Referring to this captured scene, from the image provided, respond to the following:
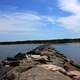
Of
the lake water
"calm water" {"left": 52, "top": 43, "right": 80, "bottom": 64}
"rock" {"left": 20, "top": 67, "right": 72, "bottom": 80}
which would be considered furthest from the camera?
the lake water

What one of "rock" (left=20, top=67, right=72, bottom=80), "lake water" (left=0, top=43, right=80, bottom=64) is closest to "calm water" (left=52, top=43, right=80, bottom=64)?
"lake water" (left=0, top=43, right=80, bottom=64)

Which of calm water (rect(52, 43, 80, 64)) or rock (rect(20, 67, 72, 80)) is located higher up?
rock (rect(20, 67, 72, 80))

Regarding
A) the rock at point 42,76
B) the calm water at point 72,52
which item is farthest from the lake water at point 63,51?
the rock at point 42,76

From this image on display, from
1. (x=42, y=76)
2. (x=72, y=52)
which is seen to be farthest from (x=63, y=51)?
(x=42, y=76)

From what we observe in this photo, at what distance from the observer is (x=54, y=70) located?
352 inches

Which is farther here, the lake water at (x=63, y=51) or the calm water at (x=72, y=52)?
the lake water at (x=63, y=51)

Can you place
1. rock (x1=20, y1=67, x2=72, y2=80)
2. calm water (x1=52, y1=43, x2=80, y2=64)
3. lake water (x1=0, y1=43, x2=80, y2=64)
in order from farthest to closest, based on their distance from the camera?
lake water (x1=0, y1=43, x2=80, y2=64) → calm water (x1=52, y1=43, x2=80, y2=64) → rock (x1=20, y1=67, x2=72, y2=80)

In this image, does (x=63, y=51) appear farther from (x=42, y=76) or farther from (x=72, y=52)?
(x=42, y=76)

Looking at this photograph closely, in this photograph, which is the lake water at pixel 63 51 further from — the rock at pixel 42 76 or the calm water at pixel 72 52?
the rock at pixel 42 76

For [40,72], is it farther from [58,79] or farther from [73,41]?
[73,41]

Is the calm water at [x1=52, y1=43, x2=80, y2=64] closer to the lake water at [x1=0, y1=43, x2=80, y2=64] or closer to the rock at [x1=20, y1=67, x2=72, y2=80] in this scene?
the lake water at [x1=0, y1=43, x2=80, y2=64]

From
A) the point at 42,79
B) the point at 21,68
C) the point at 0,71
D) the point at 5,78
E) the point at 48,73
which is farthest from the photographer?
the point at 0,71

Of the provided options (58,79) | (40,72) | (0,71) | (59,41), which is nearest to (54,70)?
(40,72)

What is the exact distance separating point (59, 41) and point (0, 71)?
277 feet
